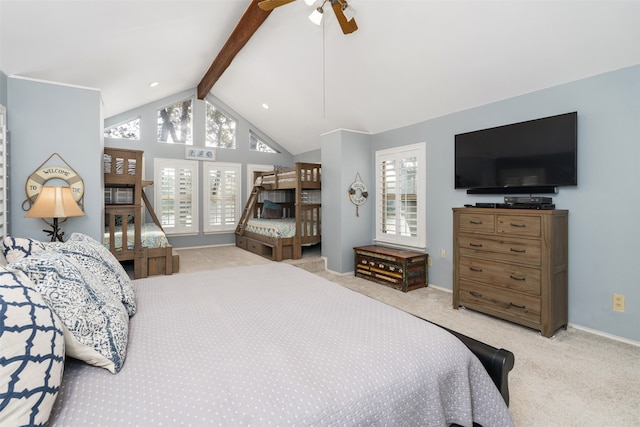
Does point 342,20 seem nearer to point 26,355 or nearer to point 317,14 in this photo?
point 317,14

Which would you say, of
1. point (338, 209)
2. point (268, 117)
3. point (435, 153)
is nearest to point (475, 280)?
point (435, 153)

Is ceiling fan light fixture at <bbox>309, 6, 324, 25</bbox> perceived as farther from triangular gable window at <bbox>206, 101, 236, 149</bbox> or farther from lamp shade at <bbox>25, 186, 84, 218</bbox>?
triangular gable window at <bbox>206, 101, 236, 149</bbox>

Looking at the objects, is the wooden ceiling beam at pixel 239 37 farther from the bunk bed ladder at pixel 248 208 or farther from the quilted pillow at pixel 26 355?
the quilted pillow at pixel 26 355

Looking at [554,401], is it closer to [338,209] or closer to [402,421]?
[402,421]

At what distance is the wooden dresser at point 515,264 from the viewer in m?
2.67

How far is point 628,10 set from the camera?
2.20 meters

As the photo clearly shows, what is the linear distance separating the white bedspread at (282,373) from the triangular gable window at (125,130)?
5.38 metres

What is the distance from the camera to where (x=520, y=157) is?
3.13 metres

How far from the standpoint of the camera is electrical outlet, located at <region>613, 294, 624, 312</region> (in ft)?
8.57

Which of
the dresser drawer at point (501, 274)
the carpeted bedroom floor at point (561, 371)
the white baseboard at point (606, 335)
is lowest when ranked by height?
the carpeted bedroom floor at point (561, 371)

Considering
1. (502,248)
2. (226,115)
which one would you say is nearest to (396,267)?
(502,248)

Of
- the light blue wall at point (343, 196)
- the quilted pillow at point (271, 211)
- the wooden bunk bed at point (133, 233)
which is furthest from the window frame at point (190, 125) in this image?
the light blue wall at point (343, 196)

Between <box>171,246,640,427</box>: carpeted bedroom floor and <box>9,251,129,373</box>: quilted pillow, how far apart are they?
2016mm

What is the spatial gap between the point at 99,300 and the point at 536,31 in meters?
3.52
